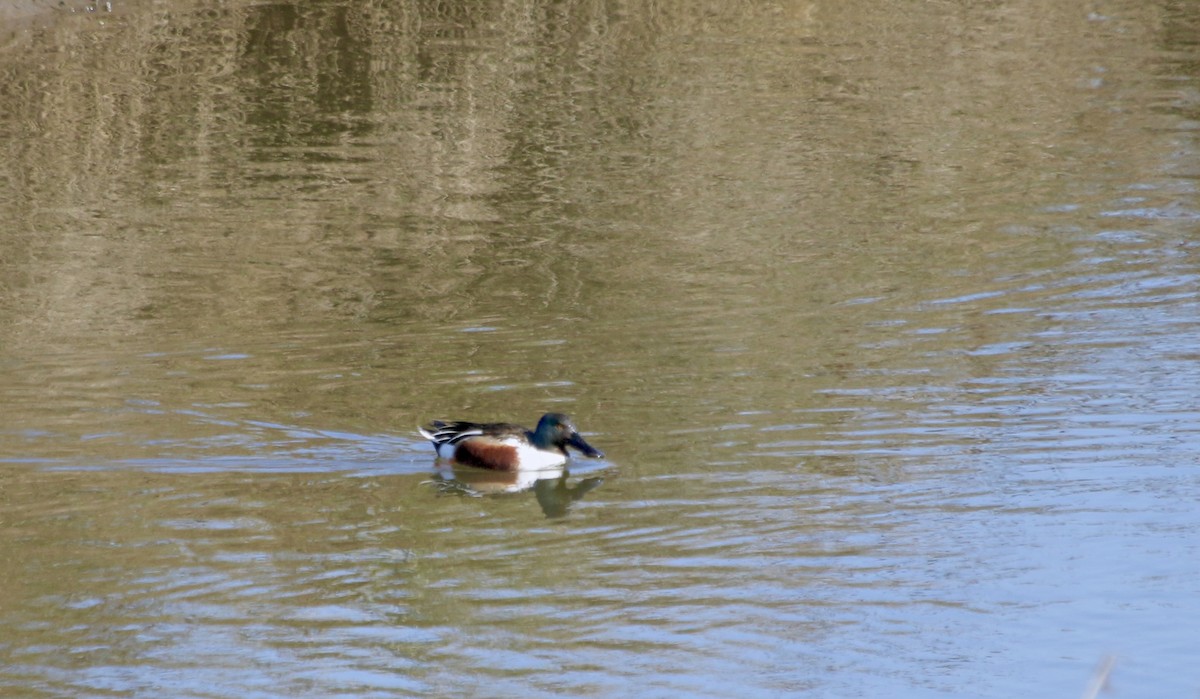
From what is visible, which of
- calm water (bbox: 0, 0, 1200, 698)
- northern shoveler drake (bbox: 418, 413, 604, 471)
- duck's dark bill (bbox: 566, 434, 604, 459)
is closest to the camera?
calm water (bbox: 0, 0, 1200, 698)

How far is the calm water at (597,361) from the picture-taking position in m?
7.30

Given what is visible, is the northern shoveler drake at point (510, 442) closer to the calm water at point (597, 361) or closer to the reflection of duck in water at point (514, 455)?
the reflection of duck in water at point (514, 455)

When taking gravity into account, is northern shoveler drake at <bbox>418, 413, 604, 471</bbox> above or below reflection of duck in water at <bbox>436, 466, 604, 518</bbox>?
above

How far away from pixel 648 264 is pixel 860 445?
13.5ft

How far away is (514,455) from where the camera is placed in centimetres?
965

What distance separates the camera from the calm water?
7.30 metres

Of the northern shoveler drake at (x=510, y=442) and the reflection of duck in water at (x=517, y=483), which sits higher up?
the northern shoveler drake at (x=510, y=442)

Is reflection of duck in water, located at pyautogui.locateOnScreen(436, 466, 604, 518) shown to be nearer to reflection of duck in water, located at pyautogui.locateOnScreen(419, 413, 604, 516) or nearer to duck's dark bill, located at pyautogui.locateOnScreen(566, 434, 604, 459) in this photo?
reflection of duck in water, located at pyautogui.locateOnScreen(419, 413, 604, 516)

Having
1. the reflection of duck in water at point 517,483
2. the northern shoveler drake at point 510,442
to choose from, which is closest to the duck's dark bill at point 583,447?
the northern shoveler drake at point 510,442

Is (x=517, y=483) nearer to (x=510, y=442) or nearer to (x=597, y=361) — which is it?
(x=510, y=442)

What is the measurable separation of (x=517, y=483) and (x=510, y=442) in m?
0.31

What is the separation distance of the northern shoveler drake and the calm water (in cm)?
15

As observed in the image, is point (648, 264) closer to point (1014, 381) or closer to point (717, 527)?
point (1014, 381)

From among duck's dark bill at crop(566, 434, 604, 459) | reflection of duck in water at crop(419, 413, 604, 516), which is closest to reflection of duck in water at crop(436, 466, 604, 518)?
reflection of duck in water at crop(419, 413, 604, 516)
